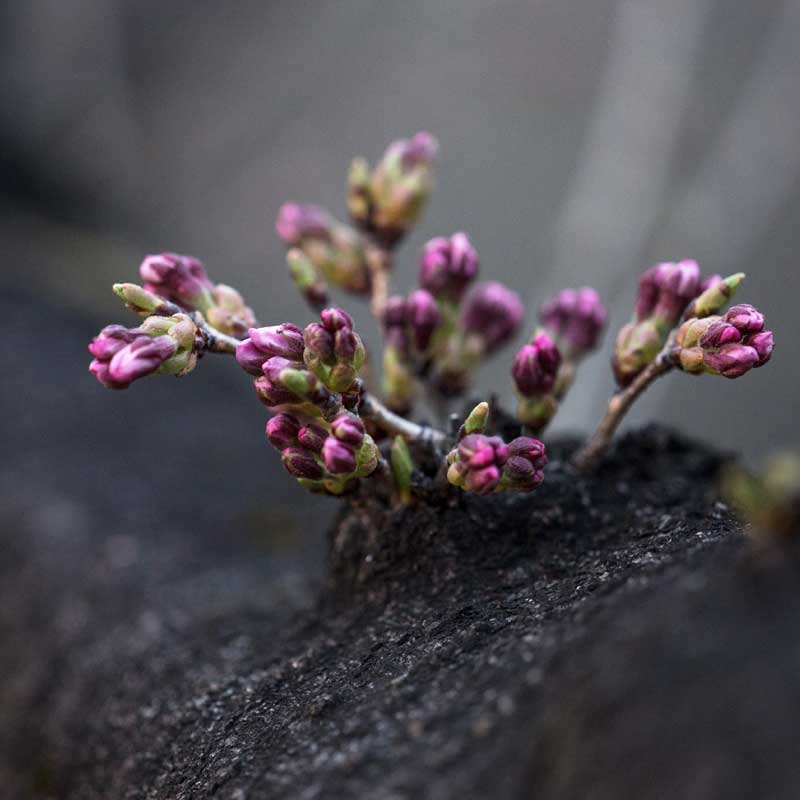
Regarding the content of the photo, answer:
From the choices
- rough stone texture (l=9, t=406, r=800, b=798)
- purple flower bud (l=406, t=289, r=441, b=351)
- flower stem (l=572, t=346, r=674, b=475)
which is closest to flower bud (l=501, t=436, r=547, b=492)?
rough stone texture (l=9, t=406, r=800, b=798)

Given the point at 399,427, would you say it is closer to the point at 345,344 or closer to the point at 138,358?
the point at 345,344

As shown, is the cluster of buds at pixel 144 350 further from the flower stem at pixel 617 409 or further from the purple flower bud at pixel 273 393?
the flower stem at pixel 617 409

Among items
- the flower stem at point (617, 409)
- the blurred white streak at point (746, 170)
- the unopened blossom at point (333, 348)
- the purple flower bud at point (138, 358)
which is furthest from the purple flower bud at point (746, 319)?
the blurred white streak at point (746, 170)

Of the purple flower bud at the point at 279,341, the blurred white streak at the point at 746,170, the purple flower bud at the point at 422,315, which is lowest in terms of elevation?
A: the purple flower bud at the point at 279,341

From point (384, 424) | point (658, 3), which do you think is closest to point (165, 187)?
point (658, 3)

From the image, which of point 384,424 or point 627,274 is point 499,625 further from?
point 627,274
